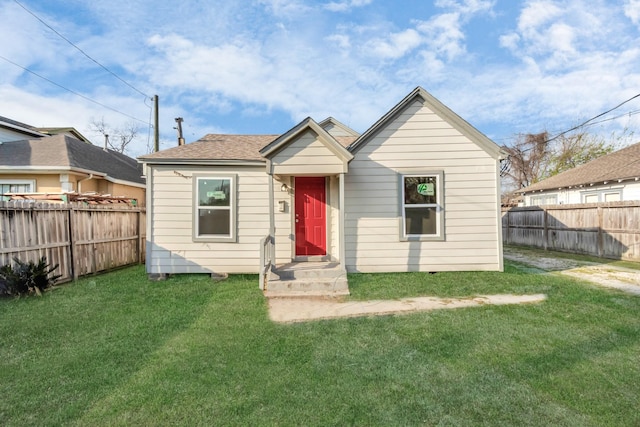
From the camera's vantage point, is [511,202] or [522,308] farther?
[511,202]

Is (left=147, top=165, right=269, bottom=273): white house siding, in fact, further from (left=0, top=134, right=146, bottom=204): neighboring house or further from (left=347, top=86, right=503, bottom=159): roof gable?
(left=0, top=134, right=146, bottom=204): neighboring house

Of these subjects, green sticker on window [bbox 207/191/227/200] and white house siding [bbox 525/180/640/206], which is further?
white house siding [bbox 525/180/640/206]

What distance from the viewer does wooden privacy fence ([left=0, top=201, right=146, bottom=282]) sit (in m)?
6.26

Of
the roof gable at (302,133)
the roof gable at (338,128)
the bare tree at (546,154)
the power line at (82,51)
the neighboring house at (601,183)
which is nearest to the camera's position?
the roof gable at (302,133)

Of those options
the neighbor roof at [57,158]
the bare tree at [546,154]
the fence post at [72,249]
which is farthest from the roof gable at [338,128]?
the bare tree at [546,154]

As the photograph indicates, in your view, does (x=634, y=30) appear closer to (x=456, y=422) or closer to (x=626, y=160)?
(x=626, y=160)

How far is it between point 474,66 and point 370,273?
10.6 meters

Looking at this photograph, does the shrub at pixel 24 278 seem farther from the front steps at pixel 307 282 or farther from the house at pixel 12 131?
the house at pixel 12 131

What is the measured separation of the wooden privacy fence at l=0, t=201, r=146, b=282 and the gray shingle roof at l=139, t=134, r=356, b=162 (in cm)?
216

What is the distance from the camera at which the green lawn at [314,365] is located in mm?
2623

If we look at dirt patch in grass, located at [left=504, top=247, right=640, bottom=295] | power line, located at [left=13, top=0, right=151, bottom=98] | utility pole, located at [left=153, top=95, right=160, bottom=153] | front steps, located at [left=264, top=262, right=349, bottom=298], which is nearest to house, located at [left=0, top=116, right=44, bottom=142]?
power line, located at [left=13, top=0, right=151, bottom=98]

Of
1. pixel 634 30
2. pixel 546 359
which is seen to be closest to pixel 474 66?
pixel 634 30

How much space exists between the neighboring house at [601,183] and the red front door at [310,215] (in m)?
11.7

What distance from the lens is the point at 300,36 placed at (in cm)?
1082
